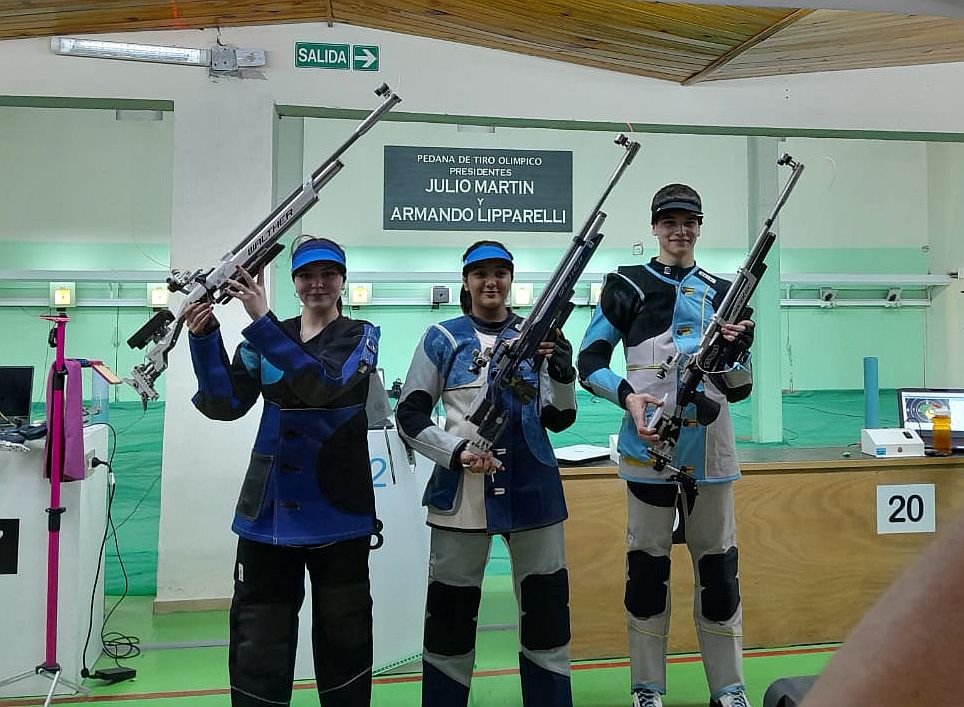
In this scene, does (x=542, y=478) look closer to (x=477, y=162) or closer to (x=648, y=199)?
(x=477, y=162)

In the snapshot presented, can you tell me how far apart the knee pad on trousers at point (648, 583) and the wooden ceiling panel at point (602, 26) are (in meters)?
2.12

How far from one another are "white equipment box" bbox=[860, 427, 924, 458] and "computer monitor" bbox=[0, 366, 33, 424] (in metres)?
3.33

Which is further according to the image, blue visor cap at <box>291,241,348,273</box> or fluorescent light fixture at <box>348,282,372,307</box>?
fluorescent light fixture at <box>348,282,372,307</box>

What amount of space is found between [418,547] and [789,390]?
287cm

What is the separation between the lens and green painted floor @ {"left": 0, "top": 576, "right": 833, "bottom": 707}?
98.4 inches

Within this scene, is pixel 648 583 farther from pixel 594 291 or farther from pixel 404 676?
pixel 594 291

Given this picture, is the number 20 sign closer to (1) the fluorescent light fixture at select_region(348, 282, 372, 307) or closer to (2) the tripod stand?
(1) the fluorescent light fixture at select_region(348, 282, 372, 307)

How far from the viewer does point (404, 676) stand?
2.70 m

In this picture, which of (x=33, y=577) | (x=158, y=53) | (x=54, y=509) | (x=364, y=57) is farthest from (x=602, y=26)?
(x=33, y=577)

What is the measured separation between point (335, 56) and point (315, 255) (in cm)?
178

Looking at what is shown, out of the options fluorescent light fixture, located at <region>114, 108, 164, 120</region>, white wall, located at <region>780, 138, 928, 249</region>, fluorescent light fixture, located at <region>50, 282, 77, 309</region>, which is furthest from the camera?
white wall, located at <region>780, 138, 928, 249</region>

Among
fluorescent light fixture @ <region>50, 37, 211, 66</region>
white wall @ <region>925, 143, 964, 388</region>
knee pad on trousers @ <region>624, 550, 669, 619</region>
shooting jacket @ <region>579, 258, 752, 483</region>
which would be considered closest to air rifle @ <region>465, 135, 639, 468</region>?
shooting jacket @ <region>579, 258, 752, 483</region>

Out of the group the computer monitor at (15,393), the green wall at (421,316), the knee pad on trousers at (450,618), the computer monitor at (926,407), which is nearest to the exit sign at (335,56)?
the green wall at (421,316)

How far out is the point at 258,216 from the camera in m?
3.30
